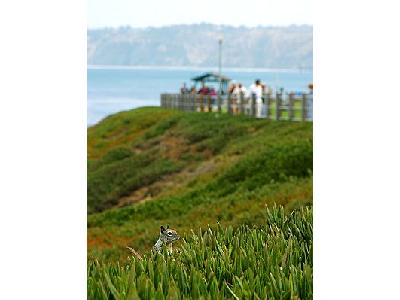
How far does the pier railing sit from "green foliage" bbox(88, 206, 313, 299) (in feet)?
65.3

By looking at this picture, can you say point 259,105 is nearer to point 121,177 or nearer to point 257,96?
point 257,96

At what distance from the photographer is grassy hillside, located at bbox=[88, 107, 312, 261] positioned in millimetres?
12641

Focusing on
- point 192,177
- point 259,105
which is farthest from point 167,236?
point 259,105

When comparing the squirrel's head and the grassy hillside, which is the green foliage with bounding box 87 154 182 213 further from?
the squirrel's head

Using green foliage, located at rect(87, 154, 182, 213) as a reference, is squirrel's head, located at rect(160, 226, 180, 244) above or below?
above

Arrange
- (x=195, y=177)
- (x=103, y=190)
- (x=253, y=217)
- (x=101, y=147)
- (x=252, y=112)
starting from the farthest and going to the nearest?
1. (x=101, y=147)
2. (x=252, y=112)
3. (x=103, y=190)
4. (x=195, y=177)
5. (x=253, y=217)

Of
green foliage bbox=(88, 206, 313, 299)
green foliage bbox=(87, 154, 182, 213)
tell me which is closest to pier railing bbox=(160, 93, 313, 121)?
green foliage bbox=(87, 154, 182, 213)

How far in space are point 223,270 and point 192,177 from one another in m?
16.6
